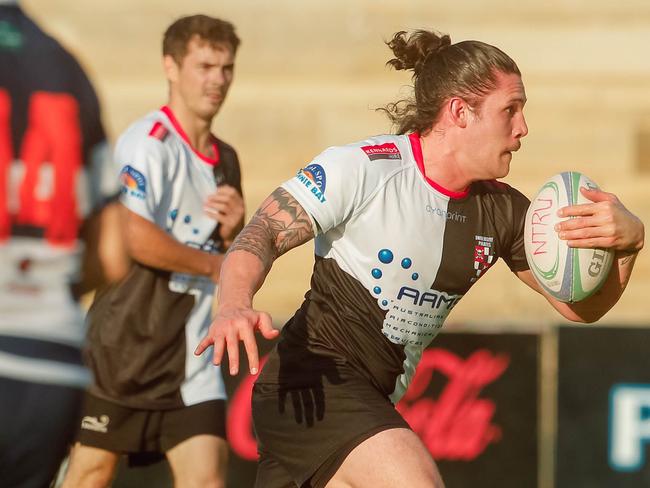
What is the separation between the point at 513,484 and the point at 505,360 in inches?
29.0

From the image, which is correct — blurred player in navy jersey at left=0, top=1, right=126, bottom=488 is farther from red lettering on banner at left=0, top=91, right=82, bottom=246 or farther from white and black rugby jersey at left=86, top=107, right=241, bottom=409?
white and black rugby jersey at left=86, top=107, right=241, bottom=409

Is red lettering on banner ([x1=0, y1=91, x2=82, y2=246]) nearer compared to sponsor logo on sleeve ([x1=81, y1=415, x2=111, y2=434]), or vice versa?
red lettering on banner ([x1=0, y1=91, x2=82, y2=246])

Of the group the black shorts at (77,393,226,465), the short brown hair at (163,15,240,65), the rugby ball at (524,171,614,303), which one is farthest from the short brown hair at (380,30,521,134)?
the black shorts at (77,393,226,465)

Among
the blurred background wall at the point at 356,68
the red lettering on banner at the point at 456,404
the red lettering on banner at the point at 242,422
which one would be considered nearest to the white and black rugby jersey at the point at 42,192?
the red lettering on banner at the point at 242,422

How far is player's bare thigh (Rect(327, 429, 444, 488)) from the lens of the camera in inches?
150

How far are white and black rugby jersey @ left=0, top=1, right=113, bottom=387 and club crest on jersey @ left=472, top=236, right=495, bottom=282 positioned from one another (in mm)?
1791

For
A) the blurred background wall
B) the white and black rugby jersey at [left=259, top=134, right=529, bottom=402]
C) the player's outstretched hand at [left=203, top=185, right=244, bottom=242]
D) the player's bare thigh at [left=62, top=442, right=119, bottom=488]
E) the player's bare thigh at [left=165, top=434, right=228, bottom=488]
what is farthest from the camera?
the blurred background wall

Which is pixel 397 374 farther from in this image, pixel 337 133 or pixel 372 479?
pixel 337 133

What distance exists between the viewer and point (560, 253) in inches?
169

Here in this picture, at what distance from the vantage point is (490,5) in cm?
1078

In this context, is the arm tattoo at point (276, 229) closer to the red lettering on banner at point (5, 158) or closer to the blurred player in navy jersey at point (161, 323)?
the red lettering on banner at point (5, 158)

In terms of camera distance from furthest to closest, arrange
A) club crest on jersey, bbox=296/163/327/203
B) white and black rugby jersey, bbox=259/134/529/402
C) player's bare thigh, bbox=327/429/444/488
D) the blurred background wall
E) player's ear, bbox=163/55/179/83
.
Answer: the blurred background wall
player's ear, bbox=163/55/179/83
white and black rugby jersey, bbox=259/134/529/402
club crest on jersey, bbox=296/163/327/203
player's bare thigh, bbox=327/429/444/488

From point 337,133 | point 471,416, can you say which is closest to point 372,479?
point 471,416

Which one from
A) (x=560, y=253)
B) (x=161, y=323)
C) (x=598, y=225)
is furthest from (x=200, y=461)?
(x=598, y=225)
